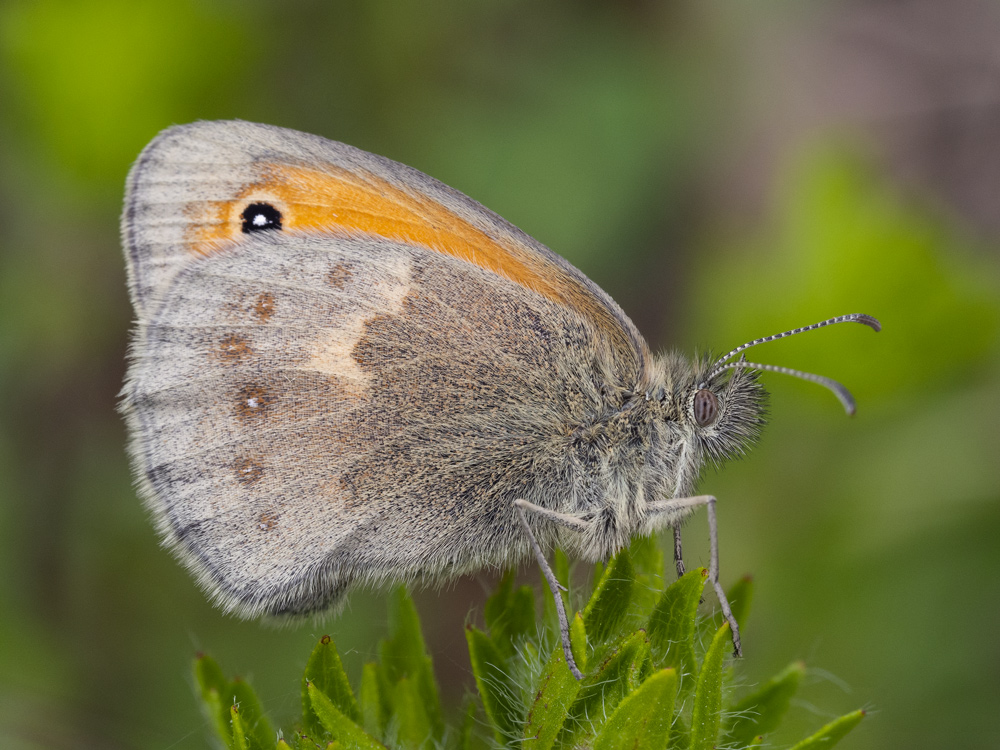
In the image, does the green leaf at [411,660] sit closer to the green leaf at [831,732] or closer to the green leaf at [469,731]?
the green leaf at [469,731]

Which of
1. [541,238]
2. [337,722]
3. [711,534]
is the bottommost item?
[337,722]

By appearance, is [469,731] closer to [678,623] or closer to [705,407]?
[678,623]

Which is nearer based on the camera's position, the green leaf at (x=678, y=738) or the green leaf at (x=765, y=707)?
the green leaf at (x=678, y=738)

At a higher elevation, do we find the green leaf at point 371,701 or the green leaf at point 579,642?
the green leaf at point 579,642

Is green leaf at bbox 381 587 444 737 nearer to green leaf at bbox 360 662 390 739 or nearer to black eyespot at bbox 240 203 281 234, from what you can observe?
green leaf at bbox 360 662 390 739

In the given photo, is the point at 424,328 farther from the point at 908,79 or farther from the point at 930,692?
the point at 908,79

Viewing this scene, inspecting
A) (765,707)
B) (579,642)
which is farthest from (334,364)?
(765,707)

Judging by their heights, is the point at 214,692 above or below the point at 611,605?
below

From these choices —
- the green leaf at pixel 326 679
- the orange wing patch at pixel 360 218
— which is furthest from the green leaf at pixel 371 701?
the orange wing patch at pixel 360 218

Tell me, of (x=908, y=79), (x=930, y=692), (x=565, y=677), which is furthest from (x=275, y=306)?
(x=908, y=79)
